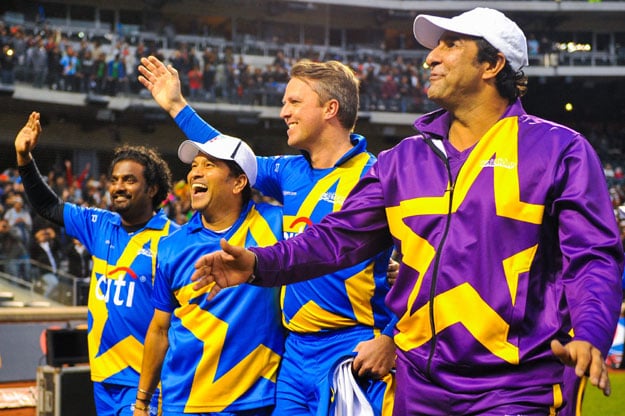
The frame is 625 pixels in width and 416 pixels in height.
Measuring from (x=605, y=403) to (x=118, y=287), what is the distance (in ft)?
25.1

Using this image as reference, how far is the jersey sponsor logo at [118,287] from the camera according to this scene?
17.2 ft

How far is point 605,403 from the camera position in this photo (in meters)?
11.1

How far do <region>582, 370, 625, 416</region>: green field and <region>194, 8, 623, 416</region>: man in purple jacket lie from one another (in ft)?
26.1

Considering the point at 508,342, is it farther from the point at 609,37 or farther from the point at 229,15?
the point at 609,37

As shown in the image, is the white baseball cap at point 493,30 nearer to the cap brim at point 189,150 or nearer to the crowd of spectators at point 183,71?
the cap brim at point 189,150

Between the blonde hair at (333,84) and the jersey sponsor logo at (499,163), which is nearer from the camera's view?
the jersey sponsor logo at (499,163)

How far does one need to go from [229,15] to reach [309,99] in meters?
28.0

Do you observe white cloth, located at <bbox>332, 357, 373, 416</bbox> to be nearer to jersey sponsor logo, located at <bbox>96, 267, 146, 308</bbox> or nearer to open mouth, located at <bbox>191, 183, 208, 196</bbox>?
open mouth, located at <bbox>191, 183, 208, 196</bbox>

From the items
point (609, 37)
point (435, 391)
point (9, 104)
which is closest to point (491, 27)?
point (435, 391)

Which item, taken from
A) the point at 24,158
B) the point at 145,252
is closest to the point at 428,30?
the point at 145,252

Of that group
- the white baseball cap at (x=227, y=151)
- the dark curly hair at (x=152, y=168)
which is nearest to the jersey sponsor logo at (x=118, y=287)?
the dark curly hair at (x=152, y=168)

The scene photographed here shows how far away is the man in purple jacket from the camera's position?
2.66 meters

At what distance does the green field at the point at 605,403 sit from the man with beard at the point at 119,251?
6460 millimetres

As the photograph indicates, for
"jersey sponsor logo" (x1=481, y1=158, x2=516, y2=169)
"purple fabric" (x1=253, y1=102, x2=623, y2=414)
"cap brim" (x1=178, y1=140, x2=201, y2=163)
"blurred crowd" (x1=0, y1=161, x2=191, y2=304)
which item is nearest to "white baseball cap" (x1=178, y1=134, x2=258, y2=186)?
"cap brim" (x1=178, y1=140, x2=201, y2=163)
